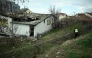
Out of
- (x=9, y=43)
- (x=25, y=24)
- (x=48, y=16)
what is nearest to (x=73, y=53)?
(x=9, y=43)

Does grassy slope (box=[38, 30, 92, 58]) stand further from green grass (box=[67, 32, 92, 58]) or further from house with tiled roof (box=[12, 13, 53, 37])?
house with tiled roof (box=[12, 13, 53, 37])

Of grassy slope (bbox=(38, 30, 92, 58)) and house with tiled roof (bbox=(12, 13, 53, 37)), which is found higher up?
house with tiled roof (bbox=(12, 13, 53, 37))

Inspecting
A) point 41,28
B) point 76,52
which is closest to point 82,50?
point 76,52

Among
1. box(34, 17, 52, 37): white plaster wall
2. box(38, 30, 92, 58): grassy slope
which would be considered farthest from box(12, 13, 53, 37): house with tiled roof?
box(38, 30, 92, 58): grassy slope

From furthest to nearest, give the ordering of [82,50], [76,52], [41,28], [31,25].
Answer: [41,28] < [31,25] < [82,50] < [76,52]

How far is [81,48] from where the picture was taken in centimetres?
888

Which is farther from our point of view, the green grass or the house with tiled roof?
the house with tiled roof

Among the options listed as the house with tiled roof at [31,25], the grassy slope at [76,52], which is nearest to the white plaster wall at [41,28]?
the house with tiled roof at [31,25]

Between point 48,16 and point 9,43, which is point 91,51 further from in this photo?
point 48,16

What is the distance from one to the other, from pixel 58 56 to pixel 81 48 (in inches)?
85.3

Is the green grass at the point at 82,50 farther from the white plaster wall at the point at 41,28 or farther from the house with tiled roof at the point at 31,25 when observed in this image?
the white plaster wall at the point at 41,28

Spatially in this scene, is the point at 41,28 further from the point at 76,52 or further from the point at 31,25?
the point at 76,52

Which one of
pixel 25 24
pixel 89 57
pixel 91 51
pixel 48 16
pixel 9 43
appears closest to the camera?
pixel 89 57

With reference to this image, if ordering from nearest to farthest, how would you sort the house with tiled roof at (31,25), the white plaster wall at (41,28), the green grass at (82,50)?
the green grass at (82,50), the house with tiled roof at (31,25), the white plaster wall at (41,28)
